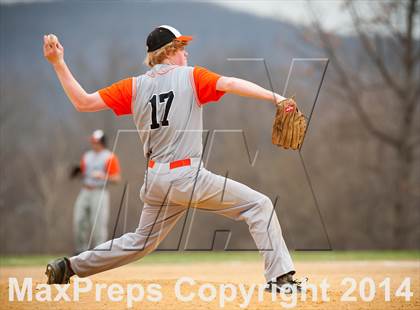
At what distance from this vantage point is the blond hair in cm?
586

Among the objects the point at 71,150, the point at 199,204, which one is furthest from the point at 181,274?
the point at 71,150

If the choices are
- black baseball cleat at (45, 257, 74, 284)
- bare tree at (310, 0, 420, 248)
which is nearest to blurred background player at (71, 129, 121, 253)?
black baseball cleat at (45, 257, 74, 284)

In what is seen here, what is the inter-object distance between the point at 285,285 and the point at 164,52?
2.28m

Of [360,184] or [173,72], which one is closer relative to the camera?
[173,72]

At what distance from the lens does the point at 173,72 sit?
18.8ft

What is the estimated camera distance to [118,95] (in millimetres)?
5758

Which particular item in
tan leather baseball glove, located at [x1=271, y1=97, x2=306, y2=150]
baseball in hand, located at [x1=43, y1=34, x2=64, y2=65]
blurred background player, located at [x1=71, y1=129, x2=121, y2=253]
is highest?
baseball in hand, located at [x1=43, y1=34, x2=64, y2=65]

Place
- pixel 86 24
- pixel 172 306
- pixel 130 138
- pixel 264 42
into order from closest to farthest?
pixel 172 306
pixel 130 138
pixel 264 42
pixel 86 24

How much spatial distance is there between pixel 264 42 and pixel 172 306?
41.3m

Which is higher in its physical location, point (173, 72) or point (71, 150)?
point (173, 72)

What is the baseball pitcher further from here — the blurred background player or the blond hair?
the blurred background player

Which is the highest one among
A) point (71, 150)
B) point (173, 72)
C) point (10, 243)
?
point (173, 72)

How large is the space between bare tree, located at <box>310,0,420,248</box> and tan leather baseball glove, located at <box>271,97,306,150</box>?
15.9 m

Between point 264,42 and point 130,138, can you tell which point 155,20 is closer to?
point 264,42
